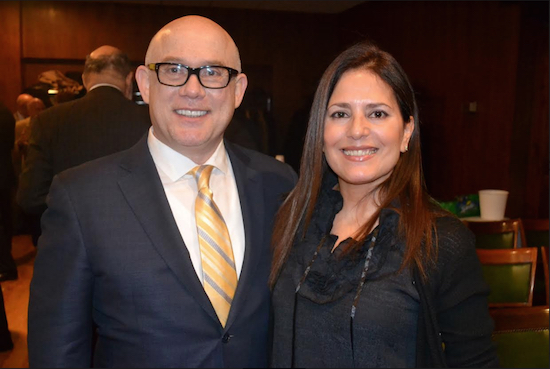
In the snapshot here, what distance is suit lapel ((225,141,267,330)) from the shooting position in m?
1.45

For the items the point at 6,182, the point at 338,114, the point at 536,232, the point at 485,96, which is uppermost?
the point at 485,96

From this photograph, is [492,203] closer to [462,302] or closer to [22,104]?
[462,302]

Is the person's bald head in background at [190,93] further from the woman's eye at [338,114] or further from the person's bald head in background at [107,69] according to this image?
the person's bald head in background at [107,69]

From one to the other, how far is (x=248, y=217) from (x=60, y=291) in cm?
51

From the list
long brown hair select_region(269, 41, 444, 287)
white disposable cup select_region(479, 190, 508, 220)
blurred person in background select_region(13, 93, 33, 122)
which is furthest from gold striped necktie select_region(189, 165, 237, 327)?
white disposable cup select_region(479, 190, 508, 220)

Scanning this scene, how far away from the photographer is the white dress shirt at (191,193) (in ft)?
4.90

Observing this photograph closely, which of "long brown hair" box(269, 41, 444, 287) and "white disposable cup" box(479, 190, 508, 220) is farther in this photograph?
"white disposable cup" box(479, 190, 508, 220)

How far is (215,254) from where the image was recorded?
1459 millimetres

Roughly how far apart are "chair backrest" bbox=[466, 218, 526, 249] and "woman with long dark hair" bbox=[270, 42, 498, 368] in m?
2.22

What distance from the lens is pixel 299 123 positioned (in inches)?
307

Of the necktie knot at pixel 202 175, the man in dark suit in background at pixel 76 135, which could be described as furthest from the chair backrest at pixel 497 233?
the necktie knot at pixel 202 175

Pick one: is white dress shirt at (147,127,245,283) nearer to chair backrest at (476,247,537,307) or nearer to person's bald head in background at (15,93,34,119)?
chair backrest at (476,247,537,307)

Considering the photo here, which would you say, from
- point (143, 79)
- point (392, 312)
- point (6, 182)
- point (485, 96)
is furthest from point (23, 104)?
point (485, 96)

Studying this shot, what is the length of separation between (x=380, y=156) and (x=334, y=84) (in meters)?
0.22
